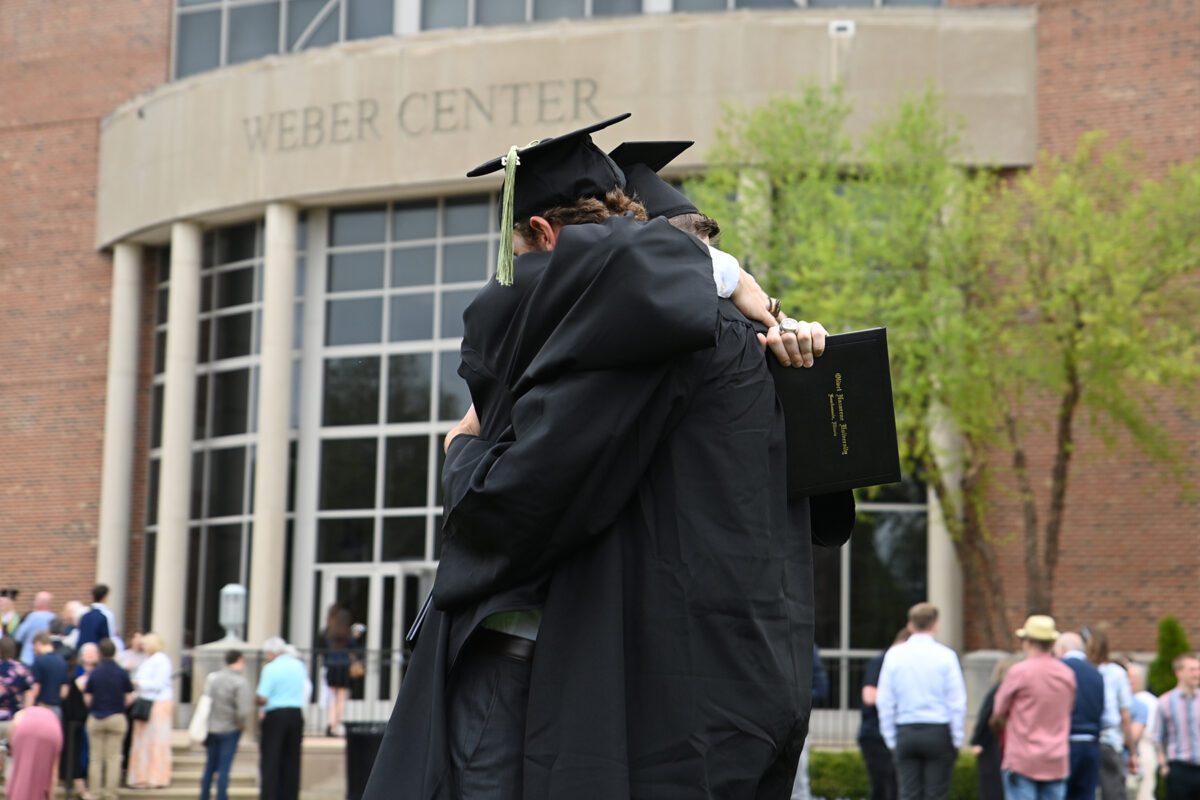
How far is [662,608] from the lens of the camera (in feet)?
9.59

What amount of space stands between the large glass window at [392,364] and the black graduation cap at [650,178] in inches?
1014

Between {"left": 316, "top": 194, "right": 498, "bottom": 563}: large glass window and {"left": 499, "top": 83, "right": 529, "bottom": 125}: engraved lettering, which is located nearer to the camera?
{"left": 499, "top": 83, "right": 529, "bottom": 125}: engraved lettering

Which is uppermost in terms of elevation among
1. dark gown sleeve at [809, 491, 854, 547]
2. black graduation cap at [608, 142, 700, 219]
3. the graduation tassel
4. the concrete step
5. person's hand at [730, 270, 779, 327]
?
black graduation cap at [608, 142, 700, 219]

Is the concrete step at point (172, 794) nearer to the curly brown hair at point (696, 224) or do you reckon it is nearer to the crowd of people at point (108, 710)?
the crowd of people at point (108, 710)

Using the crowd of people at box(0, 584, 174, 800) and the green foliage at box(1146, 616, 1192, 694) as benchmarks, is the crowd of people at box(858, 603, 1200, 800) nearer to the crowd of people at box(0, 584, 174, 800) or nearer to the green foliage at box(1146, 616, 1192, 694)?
the crowd of people at box(0, 584, 174, 800)

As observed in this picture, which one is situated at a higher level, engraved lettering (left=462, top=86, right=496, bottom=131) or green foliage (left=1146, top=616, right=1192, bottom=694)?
engraved lettering (left=462, top=86, right=496, bottom=131)

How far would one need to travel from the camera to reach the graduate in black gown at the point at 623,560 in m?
2.88

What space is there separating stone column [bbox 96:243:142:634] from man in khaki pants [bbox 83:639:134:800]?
12.8 metres

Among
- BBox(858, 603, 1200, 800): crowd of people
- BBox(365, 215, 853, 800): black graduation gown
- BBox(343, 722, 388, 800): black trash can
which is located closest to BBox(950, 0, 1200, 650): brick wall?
BBox(343, 722, 388, 800): black trash can

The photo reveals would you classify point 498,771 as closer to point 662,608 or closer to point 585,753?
point 585,753

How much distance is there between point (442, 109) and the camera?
2862cm

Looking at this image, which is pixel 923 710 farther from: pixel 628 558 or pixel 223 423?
pixel 223 423

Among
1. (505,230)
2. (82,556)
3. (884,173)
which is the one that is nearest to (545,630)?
(505,230)

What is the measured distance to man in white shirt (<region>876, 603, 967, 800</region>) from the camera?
12555 mm
